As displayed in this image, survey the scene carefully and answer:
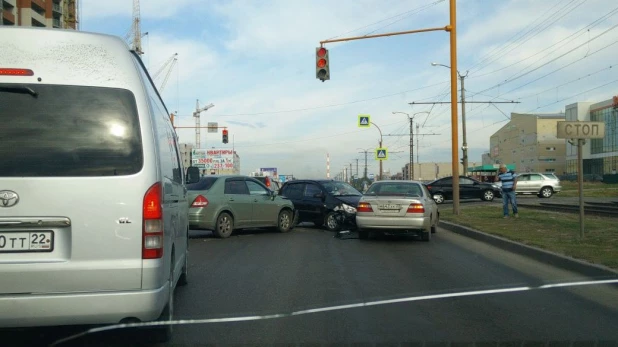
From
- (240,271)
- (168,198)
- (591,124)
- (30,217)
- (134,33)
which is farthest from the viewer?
(134,33)

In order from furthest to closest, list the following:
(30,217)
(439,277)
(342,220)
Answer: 1. (342,220)
2. (439,277)
3. (30,217)

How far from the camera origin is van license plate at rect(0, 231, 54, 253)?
402cm

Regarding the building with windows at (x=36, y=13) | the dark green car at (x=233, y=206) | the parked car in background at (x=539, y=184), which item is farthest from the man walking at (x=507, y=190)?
the building with windows at (x=36, y=13)

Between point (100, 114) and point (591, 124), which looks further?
point (591, 124)

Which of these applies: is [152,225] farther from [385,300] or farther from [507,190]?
[507,190]

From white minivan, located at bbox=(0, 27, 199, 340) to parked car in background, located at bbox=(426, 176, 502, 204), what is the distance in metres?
28.7

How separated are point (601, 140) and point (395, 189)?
231 feet

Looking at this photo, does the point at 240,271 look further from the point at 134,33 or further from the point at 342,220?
the point at 134,33

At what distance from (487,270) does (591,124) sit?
14.6 ft

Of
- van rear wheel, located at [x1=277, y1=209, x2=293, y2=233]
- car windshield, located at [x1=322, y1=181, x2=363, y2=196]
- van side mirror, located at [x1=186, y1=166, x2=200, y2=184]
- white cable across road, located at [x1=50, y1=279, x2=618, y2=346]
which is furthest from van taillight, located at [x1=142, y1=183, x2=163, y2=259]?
car windshield, located at [x1=322, y1=181, x2=363, y2=196]

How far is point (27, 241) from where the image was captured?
13.4ft

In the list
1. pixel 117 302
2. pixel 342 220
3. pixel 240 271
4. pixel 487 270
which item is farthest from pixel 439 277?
pixel 342 220

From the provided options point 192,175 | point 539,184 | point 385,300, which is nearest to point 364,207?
point 192,175

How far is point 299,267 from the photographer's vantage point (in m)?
9.55
